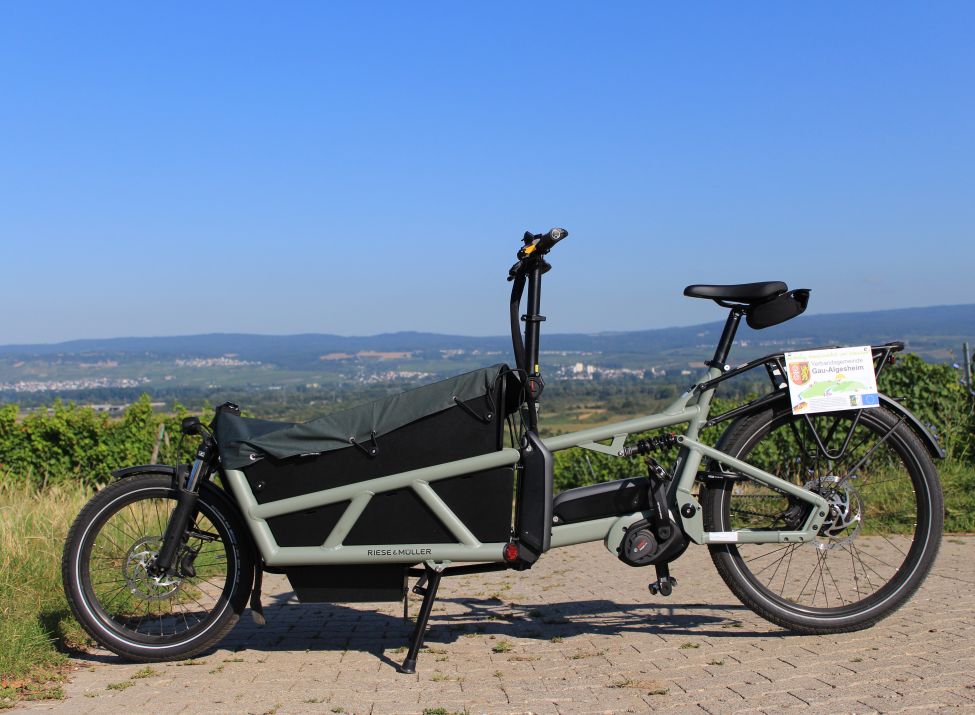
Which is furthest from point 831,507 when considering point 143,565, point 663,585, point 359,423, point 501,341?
point 501,341

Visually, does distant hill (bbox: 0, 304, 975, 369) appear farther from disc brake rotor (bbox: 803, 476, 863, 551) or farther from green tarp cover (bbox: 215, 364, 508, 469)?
green tarp cover (bbox: 215, 364, 508, 469)

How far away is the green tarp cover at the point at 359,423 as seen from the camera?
4.37 metres

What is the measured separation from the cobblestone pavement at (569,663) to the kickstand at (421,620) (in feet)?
0.24

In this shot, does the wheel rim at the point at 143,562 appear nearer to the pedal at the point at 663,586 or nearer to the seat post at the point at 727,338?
the pedal at the point at 663,586

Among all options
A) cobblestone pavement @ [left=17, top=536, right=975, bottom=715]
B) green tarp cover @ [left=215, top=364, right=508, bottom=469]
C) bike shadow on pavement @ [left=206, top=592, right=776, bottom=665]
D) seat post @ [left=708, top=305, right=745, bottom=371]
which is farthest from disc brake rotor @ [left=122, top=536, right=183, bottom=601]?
seat post @ [left=708, top=305, right=745, bottom=371]

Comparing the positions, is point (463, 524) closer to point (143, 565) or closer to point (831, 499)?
point (143, 565)

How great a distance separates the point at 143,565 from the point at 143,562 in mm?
14

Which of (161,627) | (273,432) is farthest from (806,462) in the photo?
(161,627)

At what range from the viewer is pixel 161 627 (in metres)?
4.76

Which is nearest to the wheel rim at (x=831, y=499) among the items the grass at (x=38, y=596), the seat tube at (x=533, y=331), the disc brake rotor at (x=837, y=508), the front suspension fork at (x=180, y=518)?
the disc brake rotor at (x=837, y=508)

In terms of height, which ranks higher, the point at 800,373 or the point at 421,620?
the point at 800,373

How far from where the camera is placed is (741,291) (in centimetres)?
457

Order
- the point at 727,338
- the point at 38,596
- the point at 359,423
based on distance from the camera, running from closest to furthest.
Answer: the point at 359,423 → the point at 727,338 → the point at 38,596

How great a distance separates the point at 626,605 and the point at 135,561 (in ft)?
8.36
